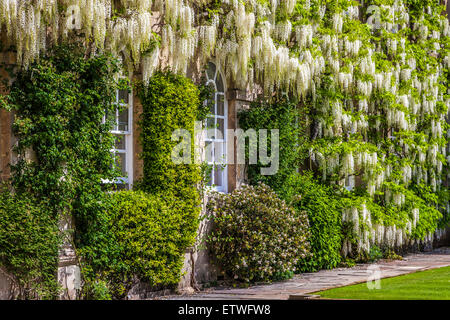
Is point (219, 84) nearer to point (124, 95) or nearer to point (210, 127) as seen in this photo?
point (210, 127)

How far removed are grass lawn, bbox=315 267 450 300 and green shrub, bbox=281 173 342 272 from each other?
5.13ft

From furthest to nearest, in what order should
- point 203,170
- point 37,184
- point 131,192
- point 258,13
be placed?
point 258,13, point 203,170, point 131,192, point 37,184

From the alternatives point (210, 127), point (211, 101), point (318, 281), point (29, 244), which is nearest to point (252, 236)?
point (318, 281)

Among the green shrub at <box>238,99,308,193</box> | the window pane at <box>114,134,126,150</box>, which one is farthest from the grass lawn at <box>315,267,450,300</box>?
the window pane at <box>114,134,126,150</box>

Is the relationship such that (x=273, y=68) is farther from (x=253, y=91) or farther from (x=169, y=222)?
(x=169, y=222)

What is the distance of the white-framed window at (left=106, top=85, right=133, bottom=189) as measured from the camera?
9289mm

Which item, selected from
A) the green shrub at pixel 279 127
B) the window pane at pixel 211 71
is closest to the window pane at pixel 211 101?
the window pane at pixel 211 71

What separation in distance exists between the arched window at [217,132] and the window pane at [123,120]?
1604 millimetres

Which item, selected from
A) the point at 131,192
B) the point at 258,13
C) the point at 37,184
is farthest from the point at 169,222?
the point at 258,13

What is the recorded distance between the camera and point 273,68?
35.9 ft

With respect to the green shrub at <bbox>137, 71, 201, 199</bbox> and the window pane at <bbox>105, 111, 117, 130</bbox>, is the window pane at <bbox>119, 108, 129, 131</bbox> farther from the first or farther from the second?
the window pane at <bbox>105, 111, 117, 130</bbox>

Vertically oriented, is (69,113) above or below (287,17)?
below

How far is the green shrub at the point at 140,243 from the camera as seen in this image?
8.41 metres
